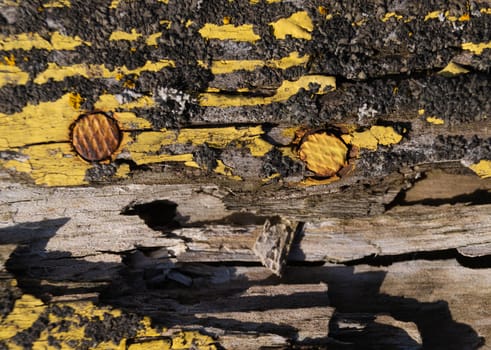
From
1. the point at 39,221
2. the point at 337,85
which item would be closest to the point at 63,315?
the point at 39,221

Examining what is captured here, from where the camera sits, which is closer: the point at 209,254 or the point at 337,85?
the point at 337,85

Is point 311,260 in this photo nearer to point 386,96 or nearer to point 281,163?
point 281,163

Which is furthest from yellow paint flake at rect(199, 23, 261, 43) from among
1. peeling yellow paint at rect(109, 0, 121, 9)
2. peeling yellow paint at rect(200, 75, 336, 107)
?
peeling yellow paint at rect(109, 0, 121, 9)

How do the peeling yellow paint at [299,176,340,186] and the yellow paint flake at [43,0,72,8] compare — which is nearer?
the yellow paint flake at [43,0,72,8]

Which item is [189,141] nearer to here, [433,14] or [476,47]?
[433,14]

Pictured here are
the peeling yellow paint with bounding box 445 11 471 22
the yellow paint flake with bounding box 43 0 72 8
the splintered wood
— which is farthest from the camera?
the splintered wood

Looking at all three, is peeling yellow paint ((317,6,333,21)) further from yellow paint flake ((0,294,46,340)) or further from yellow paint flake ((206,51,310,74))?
yellow paint flake ((0,294,46,340))

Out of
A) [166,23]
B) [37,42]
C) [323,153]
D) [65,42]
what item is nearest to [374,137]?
[323,153]
